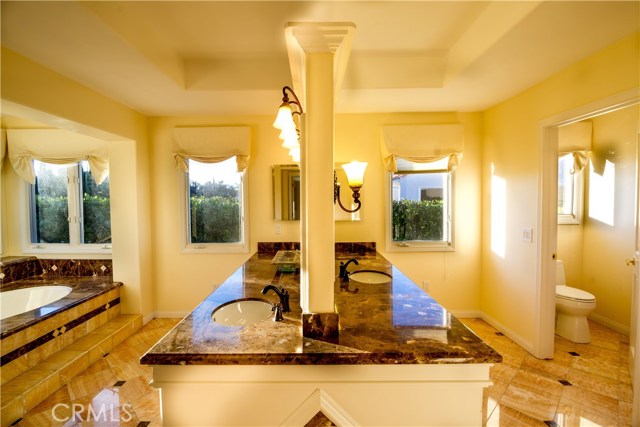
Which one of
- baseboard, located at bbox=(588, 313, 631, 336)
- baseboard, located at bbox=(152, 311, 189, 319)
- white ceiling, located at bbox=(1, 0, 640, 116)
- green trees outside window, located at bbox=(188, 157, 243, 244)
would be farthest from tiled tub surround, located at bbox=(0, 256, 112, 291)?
baseboard, located at bbox=(588, 313, 631, 336)

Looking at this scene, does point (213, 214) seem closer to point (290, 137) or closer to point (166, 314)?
point (166, 314)

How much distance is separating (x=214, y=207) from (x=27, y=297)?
82.5 inches

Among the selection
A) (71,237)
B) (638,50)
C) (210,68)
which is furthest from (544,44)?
(71,237)

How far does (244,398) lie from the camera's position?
1.01 m

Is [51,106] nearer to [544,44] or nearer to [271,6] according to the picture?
[271,6]

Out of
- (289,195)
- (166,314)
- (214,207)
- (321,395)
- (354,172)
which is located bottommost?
(166,314)

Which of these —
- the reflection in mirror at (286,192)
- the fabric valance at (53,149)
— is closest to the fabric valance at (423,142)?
the reflection in mirror at (286,192)

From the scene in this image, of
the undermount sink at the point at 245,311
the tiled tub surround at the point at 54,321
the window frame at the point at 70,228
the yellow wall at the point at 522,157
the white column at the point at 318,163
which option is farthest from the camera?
the window frame at the point at 70,228

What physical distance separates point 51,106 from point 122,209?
1219 millimetres

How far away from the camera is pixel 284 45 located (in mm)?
2201

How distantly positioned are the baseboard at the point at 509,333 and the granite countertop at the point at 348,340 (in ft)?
5.99

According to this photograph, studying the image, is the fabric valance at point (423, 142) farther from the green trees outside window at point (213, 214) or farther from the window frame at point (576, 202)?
the green trees outside window at point (213, 214)

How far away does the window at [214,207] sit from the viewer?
10.8 feet

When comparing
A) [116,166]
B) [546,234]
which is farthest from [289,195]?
[546,234]
